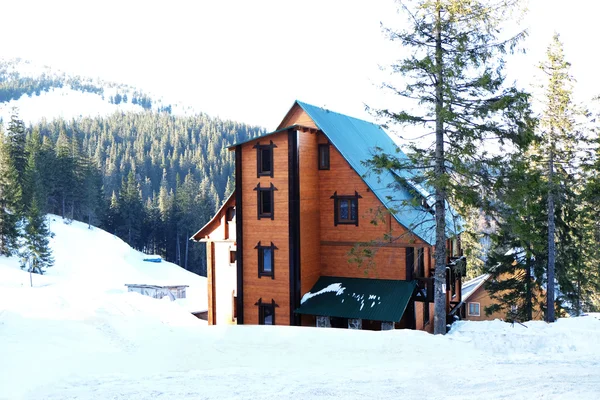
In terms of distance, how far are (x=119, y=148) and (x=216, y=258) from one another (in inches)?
4457

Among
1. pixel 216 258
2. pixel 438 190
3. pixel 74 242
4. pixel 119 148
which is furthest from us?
pixel 119 148

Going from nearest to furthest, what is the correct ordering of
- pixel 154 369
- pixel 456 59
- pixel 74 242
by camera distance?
pixel 154 369
pixel 456 59
pixel 74 242

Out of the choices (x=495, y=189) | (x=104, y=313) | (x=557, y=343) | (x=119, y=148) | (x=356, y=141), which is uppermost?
(x=119, y=148)

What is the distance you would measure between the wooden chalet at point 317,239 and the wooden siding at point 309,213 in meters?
0.04

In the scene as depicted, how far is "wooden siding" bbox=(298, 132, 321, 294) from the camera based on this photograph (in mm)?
19202

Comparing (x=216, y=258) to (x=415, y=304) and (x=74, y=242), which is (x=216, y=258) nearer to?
(x=415, y=304)

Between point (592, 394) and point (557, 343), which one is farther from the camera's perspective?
point (557, 343)

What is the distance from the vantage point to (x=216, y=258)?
2231cm

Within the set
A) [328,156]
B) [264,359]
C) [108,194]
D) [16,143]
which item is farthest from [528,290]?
[108,194]

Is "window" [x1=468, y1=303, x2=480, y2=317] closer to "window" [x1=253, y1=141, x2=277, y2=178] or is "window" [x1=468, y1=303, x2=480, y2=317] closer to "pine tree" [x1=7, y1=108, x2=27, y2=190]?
"window" [x1=253, y1=141, x2=277, y2=178]

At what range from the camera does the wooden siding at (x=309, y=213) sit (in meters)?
19.2

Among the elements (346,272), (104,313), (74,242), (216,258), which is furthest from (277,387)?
(74,242)

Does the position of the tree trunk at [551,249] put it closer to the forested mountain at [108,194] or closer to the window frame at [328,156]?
the window frame at [328,156]

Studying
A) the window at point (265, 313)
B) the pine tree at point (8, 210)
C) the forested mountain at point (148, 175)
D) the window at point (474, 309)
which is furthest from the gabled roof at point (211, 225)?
the forested mountain at point (148, 175)
